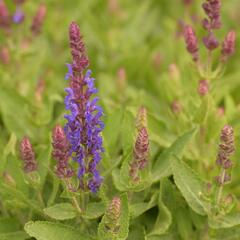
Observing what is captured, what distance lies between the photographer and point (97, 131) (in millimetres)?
1989

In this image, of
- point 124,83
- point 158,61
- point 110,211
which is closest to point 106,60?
point 158,61

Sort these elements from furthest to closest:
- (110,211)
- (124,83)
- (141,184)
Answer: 1. (124,83)
2. (141,184)
3. (110,211)

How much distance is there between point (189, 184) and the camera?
2.26 metres

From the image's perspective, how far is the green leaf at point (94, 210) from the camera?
2.14 meters

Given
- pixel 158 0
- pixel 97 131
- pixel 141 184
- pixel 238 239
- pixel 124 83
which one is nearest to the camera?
pixel 97 131

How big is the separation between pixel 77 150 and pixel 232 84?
160 cm

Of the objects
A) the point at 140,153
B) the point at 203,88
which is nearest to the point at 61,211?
the point at 140,153

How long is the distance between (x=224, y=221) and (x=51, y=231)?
2.15ft

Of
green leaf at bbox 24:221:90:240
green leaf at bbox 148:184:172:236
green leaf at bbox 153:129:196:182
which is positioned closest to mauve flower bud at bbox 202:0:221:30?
green leaf at bbox 153:129:196:182

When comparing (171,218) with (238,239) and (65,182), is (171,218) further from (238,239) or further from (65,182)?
(65,182)

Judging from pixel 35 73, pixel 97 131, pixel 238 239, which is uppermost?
pixel 97 131

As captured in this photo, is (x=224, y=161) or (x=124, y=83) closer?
(x=224, y=161)

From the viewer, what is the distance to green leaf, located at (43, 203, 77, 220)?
6.88 feet

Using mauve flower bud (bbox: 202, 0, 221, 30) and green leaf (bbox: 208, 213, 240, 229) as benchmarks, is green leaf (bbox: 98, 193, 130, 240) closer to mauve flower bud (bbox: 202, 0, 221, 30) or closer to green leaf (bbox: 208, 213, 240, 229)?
green leaf (bbox: 208, 213, 240, 229)
